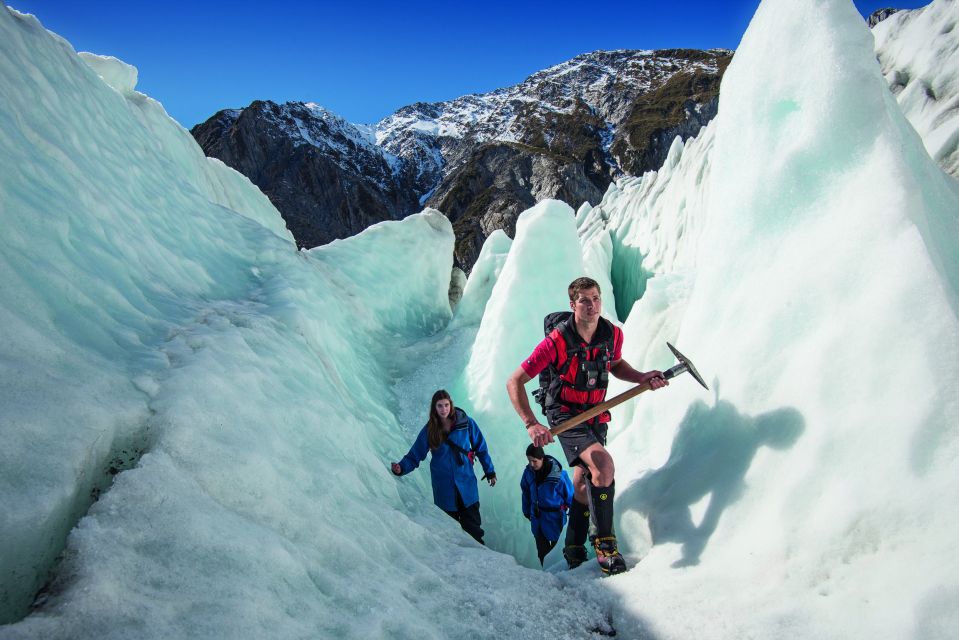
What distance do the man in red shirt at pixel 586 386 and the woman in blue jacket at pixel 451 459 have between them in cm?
115

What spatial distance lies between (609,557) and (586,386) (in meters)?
0.93

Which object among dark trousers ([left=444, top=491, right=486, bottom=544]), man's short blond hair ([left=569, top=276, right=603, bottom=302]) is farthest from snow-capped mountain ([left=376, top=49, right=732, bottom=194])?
man's short blond hair ([left=569, top=276, right=603, bottom=302])

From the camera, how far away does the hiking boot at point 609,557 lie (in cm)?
274

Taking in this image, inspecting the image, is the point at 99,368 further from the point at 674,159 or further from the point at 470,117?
the point at 470,117

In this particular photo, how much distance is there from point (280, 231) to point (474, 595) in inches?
501

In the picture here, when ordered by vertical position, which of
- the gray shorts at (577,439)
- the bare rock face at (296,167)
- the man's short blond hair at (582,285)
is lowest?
the gray shorts at (577,439)

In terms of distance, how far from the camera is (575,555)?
10.9ft

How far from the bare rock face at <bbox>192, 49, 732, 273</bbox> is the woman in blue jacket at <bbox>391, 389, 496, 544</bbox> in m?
42.9

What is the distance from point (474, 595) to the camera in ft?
7.91

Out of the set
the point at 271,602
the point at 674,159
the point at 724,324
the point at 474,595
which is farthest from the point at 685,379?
the point at 674,159

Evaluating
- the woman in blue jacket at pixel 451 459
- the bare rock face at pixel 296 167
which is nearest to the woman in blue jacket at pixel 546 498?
the woman in blue jacket at pixel 451 459

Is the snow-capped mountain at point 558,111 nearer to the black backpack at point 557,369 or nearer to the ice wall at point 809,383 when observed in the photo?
the ice wall at point 809,383

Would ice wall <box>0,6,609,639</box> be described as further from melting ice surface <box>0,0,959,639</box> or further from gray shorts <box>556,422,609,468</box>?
gray shorts <box>556,422,609,468</box>

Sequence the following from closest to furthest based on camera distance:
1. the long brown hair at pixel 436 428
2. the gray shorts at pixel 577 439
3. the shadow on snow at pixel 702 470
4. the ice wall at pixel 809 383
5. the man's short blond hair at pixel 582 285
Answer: the ice wall at pixel 809 383 < the shadow on snow at pixel 702 470 < the man's short blond hair at pixel 582 285 < the gray shorts at pixel 577 439 < the long brown hair at pixel 436 428
